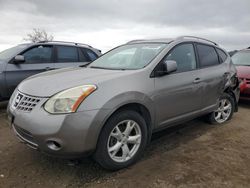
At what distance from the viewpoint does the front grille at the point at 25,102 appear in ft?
8.33

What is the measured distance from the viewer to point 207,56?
4.21 metres

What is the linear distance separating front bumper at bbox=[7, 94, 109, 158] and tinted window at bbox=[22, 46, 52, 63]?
3426 mm

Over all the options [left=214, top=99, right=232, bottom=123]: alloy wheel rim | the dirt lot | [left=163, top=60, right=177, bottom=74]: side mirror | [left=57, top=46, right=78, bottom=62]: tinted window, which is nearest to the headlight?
the dirt lot

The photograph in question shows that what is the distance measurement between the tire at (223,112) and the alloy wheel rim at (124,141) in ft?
7.36

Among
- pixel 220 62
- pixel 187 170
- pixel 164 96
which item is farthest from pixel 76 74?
pixel 220 62

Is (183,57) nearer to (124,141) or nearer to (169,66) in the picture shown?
(169,66)

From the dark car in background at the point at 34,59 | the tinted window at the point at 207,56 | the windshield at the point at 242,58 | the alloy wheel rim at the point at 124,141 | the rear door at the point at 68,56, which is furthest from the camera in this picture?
the windshield at the point at 242,58

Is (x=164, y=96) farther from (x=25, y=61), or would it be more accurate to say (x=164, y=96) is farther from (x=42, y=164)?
(x=25, y=61)

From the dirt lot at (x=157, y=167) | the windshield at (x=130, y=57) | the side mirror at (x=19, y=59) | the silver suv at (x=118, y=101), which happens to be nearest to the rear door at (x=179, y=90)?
the silver suv at (x=118, y=101)

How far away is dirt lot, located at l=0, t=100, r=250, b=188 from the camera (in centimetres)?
261

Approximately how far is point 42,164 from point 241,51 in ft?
23.7

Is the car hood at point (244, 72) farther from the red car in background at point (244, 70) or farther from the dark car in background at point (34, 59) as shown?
the dark car in background at point (34, 59)

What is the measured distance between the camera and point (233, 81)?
4.71 metres

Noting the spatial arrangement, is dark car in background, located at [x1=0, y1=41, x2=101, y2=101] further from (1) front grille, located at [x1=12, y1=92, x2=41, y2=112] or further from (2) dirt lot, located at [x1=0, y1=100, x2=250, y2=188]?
(1) front grille, located at [x1=12, y1=92, x2=41, y2=112]
